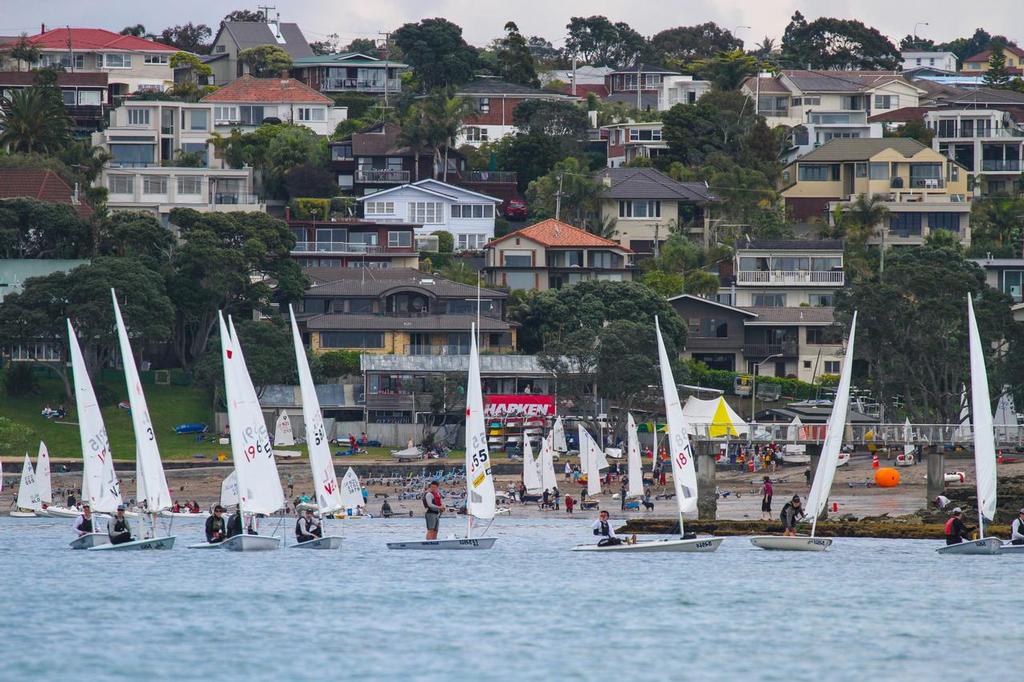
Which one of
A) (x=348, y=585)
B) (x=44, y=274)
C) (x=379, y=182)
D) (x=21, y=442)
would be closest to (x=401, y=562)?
(x=348, y=585)

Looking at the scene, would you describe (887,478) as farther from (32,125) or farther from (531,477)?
(32,125)

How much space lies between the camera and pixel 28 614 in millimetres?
42562

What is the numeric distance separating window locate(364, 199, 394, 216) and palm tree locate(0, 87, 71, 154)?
2339 centimetres

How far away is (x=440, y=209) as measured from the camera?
134m

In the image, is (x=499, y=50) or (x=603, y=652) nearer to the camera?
(x=603, y=652)

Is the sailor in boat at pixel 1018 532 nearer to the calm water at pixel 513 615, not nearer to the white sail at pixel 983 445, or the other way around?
the white sail at pixel 983 445

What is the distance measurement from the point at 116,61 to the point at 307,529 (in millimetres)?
124272

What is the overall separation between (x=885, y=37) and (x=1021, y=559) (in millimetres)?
153126

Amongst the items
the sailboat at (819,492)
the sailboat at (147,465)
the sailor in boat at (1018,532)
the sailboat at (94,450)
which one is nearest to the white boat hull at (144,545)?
the sailboat at (147,465)

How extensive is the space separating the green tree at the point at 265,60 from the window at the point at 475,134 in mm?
21068

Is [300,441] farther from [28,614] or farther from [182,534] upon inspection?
[28,614]

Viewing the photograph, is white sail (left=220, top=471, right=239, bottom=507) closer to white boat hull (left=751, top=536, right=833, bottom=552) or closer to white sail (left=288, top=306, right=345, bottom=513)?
white sail (left=288, top=306, right=345, bottom=513)

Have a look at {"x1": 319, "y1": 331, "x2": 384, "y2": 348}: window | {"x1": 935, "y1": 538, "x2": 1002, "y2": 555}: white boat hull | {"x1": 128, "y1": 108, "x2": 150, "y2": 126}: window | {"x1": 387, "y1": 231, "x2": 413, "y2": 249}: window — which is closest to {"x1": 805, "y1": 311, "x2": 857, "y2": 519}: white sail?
{"x1": 935, "y1": 538, "x2": 1002, "y2": 555}: white boat hull

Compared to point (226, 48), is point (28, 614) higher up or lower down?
lower down
